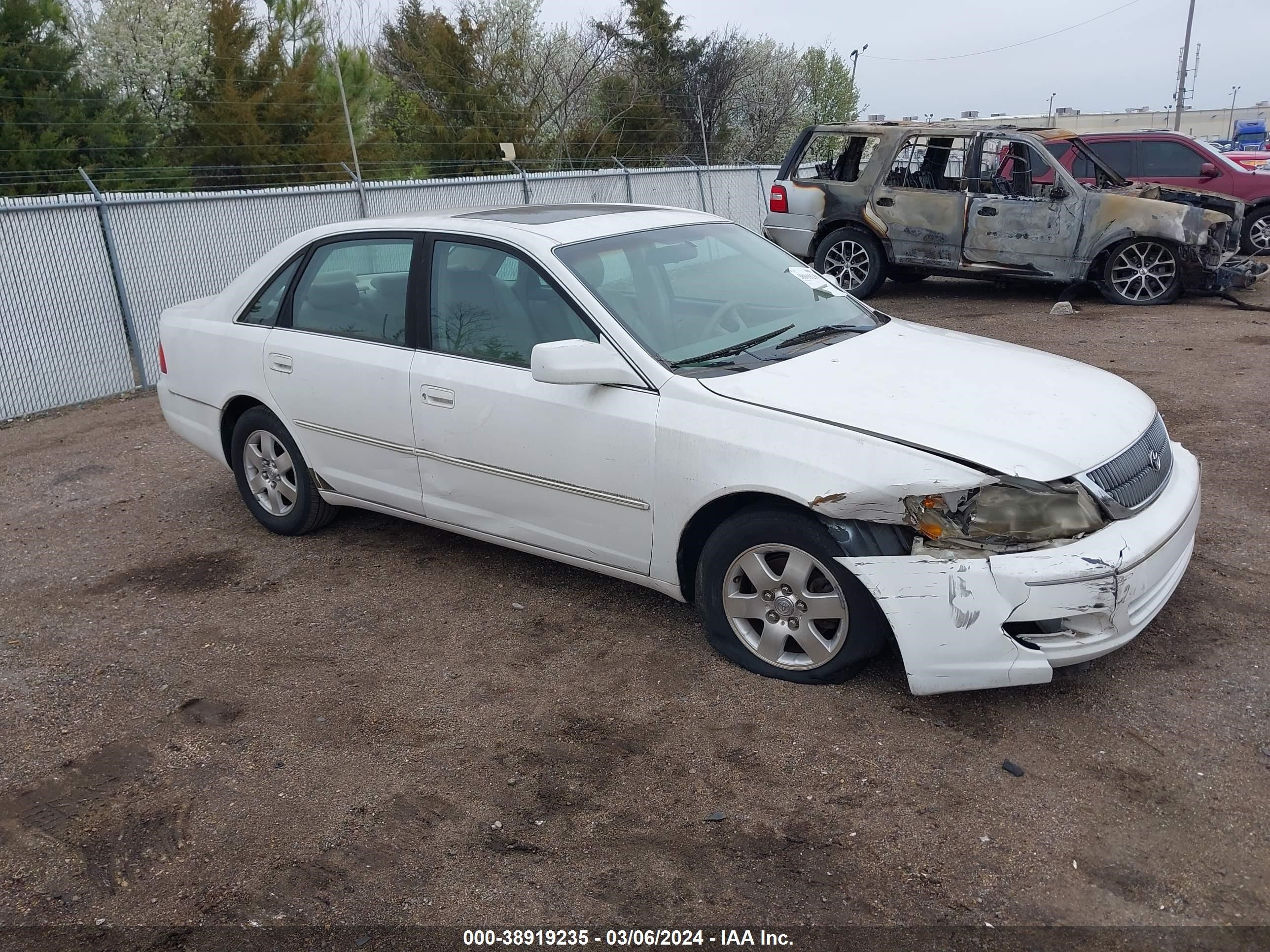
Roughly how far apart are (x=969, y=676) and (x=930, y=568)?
382 mm

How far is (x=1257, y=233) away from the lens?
47.5 feet

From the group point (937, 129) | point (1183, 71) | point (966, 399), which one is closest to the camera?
point (966, 399)

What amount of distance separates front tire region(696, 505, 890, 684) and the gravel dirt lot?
0.12 metres

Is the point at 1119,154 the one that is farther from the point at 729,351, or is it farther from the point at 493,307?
the point at 493,307

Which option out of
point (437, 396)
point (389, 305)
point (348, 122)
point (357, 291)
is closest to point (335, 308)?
point (357, 291)

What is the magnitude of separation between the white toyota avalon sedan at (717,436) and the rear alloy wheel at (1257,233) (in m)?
11.9

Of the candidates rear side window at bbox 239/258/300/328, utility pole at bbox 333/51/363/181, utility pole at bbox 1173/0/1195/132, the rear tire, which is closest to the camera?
rear side window at bbox 239/258/300/328

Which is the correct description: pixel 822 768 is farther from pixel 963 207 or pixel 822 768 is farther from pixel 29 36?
pixel 29 36

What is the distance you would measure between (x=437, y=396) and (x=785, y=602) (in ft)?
5.80

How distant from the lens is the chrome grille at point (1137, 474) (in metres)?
3.55

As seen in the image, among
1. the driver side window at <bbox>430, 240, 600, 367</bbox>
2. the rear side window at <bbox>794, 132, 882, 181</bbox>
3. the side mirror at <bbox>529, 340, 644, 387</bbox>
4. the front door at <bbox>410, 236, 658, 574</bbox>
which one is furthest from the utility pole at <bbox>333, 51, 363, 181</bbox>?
the side mirror at <bbox>529, 340, 644, 387</bbox>

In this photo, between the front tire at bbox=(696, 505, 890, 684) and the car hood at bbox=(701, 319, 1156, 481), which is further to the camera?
the front tire at bbox=(696, 505, 890, 684)

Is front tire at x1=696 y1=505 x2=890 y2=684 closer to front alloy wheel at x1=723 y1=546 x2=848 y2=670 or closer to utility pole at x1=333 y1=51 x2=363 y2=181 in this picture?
front alloy wheel at x1=723 y1=546 x2=848 y2=670

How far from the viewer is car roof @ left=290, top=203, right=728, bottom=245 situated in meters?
4.59
